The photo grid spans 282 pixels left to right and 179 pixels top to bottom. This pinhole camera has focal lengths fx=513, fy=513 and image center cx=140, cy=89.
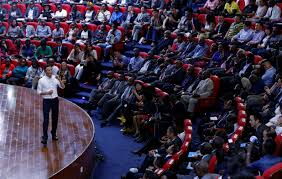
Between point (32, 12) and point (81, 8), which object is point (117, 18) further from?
point (32, 12)

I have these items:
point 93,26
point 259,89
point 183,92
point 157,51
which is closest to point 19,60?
point 93,26

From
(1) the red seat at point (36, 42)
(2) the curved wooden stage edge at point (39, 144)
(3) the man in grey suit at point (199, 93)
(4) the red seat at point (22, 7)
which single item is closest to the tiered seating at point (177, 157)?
(2) the curved wooden stage edge at point (39, 144)

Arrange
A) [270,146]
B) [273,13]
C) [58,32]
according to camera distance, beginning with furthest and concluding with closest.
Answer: [58,32]
[273,13]
[270,146]

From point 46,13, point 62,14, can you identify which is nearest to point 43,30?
point 62,14

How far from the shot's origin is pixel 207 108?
32.3ft

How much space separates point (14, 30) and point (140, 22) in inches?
162

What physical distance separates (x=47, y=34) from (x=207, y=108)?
709 centimetres

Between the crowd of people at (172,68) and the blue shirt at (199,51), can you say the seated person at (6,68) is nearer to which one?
the crowd of people at (172,68)

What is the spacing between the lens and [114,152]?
9.29m

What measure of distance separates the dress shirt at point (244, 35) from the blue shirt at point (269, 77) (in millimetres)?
2093

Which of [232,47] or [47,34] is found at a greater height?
[232,47]

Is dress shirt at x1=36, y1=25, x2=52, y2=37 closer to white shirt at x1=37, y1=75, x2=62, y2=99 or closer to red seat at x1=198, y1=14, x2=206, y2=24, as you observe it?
red seat at x1=198, y1=14, x2=206, y2=24

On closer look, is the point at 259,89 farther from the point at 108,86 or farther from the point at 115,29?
the point at 115,29

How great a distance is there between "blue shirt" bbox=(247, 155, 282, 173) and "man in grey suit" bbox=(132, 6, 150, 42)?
27.5 ft
